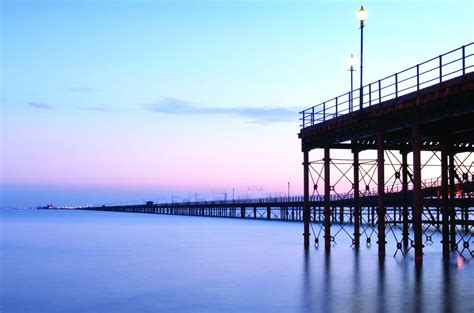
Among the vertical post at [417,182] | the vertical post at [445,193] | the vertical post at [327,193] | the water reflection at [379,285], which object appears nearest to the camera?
the water reflection at [379,285]

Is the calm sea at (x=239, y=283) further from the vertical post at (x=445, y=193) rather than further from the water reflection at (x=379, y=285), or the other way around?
the vertical post at (x=445, y=193)

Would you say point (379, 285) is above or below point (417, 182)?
below

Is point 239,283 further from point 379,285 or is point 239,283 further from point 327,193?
point 327,193

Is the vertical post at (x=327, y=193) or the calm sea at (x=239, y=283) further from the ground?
the vertical post at (x=327, y=193)

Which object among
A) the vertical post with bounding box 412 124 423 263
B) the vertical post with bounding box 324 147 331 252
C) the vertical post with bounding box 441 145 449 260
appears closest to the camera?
the vertical post with bounding box 412 124 423 263

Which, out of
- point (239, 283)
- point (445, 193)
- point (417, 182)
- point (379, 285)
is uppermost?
point (417, 182)

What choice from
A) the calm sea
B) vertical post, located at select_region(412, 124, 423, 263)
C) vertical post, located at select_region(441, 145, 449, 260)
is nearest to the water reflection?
the calm sea

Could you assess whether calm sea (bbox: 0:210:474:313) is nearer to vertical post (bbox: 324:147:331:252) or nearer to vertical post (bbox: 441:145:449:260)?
vertical post (bbox: 441:145:449:260)

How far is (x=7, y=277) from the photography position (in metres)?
30.7

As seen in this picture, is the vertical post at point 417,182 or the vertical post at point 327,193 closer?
the vertical post at point 417,182

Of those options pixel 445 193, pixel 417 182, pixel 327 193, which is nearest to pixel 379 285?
pixel 417 182

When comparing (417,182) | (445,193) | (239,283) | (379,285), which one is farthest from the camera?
(445,193)

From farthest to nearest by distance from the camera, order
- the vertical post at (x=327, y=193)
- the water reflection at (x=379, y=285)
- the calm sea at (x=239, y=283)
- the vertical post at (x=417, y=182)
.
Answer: the vertical post at (x=327, y=193) → the vertical post at (x=417, y=182) → the calm sea at (x=239, y=283) → the water reflection at (x=379, y=285)

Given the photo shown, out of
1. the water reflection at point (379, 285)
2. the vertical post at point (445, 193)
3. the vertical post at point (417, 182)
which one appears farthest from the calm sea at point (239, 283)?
the vertical post at point (417, 182)
